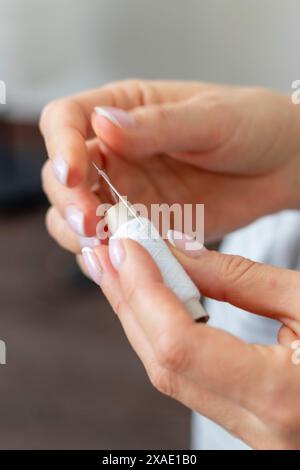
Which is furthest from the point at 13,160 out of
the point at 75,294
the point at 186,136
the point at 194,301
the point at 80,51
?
the point at 194,301

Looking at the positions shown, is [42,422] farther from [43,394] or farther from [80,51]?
[80,51]

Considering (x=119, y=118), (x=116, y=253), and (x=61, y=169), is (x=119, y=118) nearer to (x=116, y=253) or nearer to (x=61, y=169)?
(x=61, y=169)

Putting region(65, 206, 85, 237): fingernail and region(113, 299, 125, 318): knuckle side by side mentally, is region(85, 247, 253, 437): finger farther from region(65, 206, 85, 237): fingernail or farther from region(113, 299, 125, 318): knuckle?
region(65, 206, 85, 237): fingernail

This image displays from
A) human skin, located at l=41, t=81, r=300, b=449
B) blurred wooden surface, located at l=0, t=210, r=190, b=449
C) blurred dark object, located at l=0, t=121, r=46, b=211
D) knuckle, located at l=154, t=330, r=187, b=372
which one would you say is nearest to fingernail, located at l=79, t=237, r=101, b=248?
human skin, located at l=41, t=81, r=300, b=449

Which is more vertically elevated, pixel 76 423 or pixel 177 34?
pixel 177 34

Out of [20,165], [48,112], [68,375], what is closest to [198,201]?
[48,112]

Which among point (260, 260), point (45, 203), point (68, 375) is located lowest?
point (68, 375)
